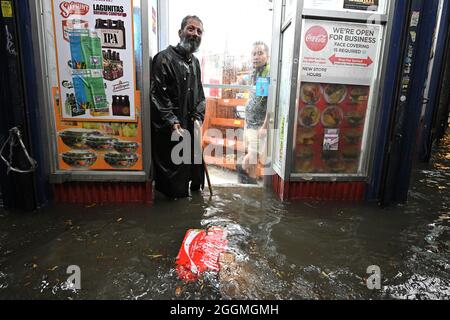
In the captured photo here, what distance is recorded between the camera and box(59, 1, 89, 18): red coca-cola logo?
2746 millimetres

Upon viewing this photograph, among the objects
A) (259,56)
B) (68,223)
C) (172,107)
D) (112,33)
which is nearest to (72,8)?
(112,33)

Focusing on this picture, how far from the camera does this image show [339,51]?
10.2ft

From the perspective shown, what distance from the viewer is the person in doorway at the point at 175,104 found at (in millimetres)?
3078

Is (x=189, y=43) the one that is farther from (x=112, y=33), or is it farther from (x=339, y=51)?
(x=339, y=51)

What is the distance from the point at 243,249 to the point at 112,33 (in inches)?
91.6

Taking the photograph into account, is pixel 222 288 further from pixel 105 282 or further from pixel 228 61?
pixel 228 61

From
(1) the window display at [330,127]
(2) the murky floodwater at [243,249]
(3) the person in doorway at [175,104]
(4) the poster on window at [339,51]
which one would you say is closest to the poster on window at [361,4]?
(4) the poster on window at [339,51]

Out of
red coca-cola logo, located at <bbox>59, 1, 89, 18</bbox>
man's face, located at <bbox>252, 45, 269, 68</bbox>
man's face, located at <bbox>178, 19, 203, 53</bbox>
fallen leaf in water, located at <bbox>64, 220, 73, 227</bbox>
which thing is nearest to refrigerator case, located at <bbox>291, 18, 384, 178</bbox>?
man's face, located at <bbox>252, 45, 269, 68</bbox>

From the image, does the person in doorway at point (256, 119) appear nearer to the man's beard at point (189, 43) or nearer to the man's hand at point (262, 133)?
the man's hand at point (262, 133)

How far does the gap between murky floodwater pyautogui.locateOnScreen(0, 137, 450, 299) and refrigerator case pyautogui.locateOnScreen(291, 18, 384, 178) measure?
1.71 feet

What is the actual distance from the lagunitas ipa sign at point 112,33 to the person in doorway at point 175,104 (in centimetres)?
40

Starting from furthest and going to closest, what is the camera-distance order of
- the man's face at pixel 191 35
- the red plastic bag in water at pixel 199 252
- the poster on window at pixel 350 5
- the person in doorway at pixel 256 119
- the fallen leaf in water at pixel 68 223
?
1. the person in doorway at pixel 256 119
2. the man's face at pixel 191 35
3. the poster on window at pixel 350 5
4. the fallen leaf in water at pixel 68 223
5. the red plastic bag in water at pixel 199 252
